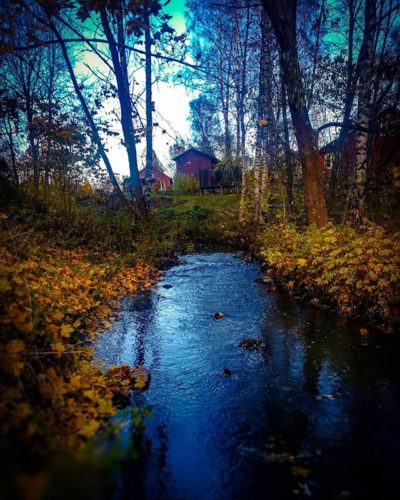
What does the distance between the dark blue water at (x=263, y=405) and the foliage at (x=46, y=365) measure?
1.92ft

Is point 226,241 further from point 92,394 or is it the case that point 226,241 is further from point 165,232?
point 92,394

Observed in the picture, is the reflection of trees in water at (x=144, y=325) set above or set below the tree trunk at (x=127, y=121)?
below

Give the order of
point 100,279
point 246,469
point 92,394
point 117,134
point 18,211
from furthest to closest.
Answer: point 117,134 < point 18,211 < point 100,279 < point 92,394 < point 246,469

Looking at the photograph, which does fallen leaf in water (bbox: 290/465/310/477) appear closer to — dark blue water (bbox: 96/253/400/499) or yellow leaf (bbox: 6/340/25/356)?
dark blue water (bbox: 96/253/400/499)

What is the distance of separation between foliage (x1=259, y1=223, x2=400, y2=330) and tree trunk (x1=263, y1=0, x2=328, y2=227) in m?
0.94

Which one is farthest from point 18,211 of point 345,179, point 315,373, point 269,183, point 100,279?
point 269,183

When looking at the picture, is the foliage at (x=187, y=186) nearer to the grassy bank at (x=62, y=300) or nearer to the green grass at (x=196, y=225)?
the green grass at (x=196, y=225)

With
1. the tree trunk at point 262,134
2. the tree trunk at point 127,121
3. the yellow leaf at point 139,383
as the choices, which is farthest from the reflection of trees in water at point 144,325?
the tree trunk at point 262,134

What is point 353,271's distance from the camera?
5398 mm

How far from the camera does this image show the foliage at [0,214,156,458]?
78.5 inches

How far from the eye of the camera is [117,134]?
1130cm

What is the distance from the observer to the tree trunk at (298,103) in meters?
7.17

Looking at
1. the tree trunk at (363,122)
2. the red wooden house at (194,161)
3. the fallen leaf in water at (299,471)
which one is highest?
the red wooden house at (194,161)

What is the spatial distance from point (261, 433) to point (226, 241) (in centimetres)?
1255
